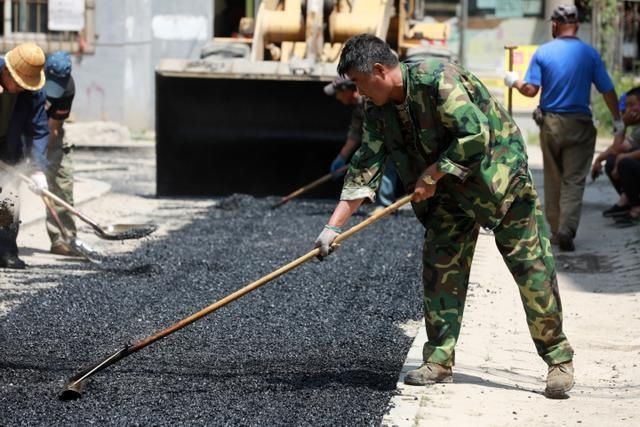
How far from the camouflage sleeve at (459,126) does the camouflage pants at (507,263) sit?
10.6 inches

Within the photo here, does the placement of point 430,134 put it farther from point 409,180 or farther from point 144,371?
point 144,371

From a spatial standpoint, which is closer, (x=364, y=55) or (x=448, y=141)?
(x=364, y=55)

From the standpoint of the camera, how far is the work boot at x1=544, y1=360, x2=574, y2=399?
5.71 m

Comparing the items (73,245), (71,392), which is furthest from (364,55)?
(73,245)

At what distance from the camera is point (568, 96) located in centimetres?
998

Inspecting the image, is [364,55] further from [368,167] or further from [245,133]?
[245,133]

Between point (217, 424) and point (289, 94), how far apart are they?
8.76 metres

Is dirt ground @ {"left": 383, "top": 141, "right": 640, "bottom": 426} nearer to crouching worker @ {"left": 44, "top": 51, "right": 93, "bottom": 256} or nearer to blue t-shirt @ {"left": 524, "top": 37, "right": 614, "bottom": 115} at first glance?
blue t-shirt @ {"left": 524, "top": 37, "right": 614, "bottom": 115}

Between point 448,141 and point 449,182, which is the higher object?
point 448,141

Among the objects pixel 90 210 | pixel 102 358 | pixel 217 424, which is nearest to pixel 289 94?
pixel 90 210

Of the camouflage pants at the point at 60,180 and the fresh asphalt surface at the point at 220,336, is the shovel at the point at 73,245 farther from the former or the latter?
the fresh asphalt surface at the point at 220,336

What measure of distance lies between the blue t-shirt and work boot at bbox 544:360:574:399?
4516 mm

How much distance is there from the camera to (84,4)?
19.7 m

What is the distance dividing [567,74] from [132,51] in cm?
1110
